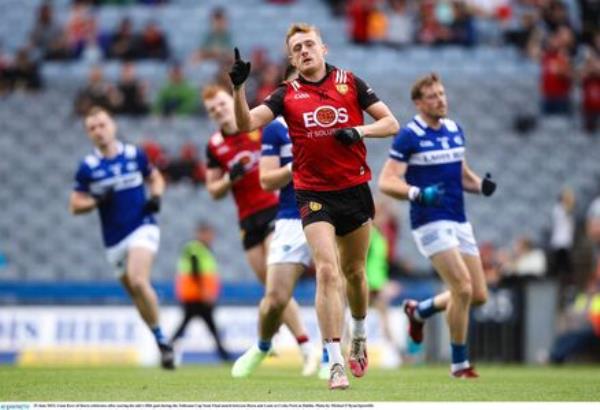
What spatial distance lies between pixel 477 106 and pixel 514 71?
49.0 inches

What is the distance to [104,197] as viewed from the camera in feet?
51.5

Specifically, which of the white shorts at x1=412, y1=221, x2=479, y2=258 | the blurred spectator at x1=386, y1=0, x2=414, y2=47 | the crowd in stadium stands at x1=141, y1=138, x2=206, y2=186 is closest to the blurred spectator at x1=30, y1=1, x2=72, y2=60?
the crowd in stadium stands at x1=141, y1=138, x2=206, y2=186

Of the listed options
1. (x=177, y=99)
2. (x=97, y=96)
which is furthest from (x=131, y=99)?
(x=177, y=99)

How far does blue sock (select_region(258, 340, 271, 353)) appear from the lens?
535 inches

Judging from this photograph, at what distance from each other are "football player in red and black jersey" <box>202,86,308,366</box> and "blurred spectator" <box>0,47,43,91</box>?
1404 centimetres

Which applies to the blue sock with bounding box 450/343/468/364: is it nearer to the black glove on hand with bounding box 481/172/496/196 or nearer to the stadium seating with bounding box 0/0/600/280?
the black glove on hand with bounding box 481/172/496/196

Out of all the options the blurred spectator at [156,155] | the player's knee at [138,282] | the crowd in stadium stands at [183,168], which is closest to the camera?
the player's knee at [138,282]

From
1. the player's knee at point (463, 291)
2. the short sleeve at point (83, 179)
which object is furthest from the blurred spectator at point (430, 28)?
the player's knee at point (463, 291)

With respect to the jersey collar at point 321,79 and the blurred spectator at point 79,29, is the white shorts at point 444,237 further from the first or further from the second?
the blurred spectator at point 79,29

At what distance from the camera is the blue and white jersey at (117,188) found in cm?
1565

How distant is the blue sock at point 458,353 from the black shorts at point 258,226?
225 cm

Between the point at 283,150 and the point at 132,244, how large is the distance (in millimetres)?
2902

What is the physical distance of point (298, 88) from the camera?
1115cm

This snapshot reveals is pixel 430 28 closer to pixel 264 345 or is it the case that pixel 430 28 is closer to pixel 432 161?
pixel 432 161
